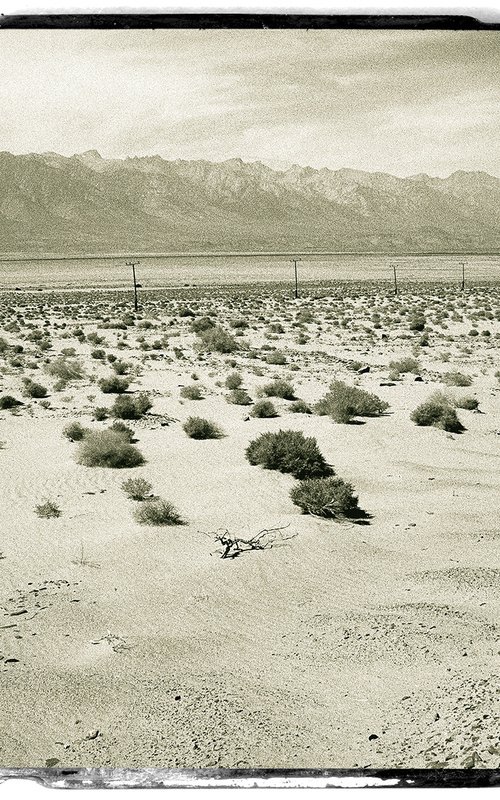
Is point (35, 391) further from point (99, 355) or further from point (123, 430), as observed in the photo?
point (99, 355)

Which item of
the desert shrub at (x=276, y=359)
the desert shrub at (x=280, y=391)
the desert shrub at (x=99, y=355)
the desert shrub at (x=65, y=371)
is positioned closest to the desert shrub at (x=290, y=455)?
the desert shrub at (x=280, y=391)

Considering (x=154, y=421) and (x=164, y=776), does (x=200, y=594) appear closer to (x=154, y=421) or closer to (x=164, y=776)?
(x=164, y=776)

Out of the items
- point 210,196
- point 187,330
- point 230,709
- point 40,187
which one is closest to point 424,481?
point 230,709

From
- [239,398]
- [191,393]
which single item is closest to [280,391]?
[239,398]

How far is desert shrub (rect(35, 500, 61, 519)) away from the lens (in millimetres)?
10375

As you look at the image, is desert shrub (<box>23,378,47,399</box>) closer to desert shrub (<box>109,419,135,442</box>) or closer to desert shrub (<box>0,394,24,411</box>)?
desert shrub (<box>0,394,24,411</box>)

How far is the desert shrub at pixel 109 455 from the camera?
12.9 meters

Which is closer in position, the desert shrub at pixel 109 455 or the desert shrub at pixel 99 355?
the desert shrub at pixel 109 455

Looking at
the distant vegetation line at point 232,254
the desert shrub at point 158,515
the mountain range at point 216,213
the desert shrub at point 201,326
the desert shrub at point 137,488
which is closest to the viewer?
the desert shrub at point 158,515

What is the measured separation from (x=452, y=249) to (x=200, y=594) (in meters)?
137

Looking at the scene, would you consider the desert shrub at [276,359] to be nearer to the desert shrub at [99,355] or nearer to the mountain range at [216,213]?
the desert shrub at [99,355]

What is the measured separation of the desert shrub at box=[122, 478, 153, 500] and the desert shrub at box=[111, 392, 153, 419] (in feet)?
16.7

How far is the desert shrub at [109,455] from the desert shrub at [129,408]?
309 centimetres

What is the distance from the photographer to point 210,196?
14800 cm
